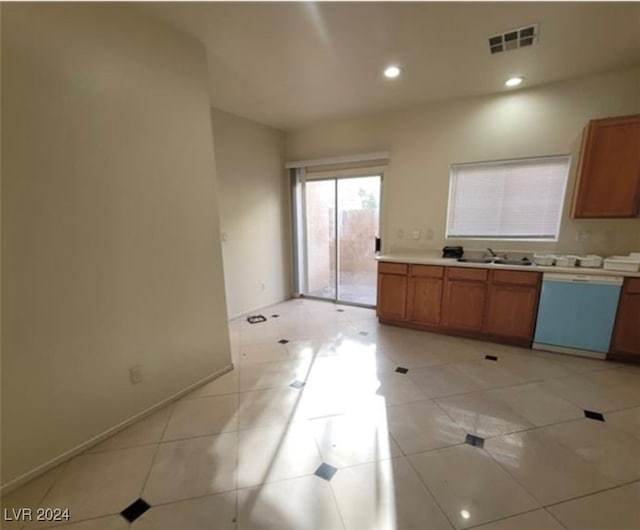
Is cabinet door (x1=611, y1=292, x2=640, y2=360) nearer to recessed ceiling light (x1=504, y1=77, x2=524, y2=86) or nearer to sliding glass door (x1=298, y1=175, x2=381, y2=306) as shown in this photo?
recessed ceiling light (x1=504, y1=77, x2=524, y2=86)

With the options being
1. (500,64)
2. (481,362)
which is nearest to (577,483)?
(481,362)

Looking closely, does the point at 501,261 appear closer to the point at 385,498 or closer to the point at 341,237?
the point at 341,237

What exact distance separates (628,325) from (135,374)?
167 inches

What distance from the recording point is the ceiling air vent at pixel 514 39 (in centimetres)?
219

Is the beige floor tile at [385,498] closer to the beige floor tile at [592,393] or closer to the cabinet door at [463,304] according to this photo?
the beige floor tile at [592,393]

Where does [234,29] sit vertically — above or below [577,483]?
above

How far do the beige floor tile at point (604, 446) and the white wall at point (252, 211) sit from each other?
11.9 ft

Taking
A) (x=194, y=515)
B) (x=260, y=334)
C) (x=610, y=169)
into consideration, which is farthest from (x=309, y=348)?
(x=610, y=169)

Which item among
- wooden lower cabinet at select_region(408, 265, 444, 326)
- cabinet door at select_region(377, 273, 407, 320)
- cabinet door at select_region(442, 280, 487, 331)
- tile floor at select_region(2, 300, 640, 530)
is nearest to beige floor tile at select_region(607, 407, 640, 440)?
tile floor at select_region(2, 300, 640, 530)

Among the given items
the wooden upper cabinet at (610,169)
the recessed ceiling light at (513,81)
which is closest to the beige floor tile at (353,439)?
the wooden upper cabinet at (610,169)

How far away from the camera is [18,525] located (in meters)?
1.41

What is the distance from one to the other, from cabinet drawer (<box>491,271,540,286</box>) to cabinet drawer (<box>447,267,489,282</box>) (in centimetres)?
10

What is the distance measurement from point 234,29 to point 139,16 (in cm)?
60

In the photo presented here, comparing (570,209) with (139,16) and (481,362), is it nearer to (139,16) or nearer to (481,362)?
(481,362)
